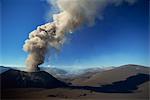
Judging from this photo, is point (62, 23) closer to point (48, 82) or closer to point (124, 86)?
point (48, 82)

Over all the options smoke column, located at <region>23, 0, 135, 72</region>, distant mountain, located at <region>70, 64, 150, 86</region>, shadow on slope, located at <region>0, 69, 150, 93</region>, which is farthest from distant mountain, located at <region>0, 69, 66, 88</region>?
distant mountain, located at <region>70, 64, 150, 86</region>

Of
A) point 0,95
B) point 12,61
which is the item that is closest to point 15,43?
point 12,61

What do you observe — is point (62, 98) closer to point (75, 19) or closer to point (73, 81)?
point (73, 81)

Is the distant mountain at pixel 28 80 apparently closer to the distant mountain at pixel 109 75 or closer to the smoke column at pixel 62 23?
the smoke column at pixel 62 23

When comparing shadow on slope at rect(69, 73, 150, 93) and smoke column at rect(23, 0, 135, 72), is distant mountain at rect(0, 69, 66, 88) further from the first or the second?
shadow on slope at rect(69, 73, 150, 93)

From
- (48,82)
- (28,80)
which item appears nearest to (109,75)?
(48,82)

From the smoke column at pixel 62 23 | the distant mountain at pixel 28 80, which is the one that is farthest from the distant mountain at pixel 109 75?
the smoke column at pixel 62 23
